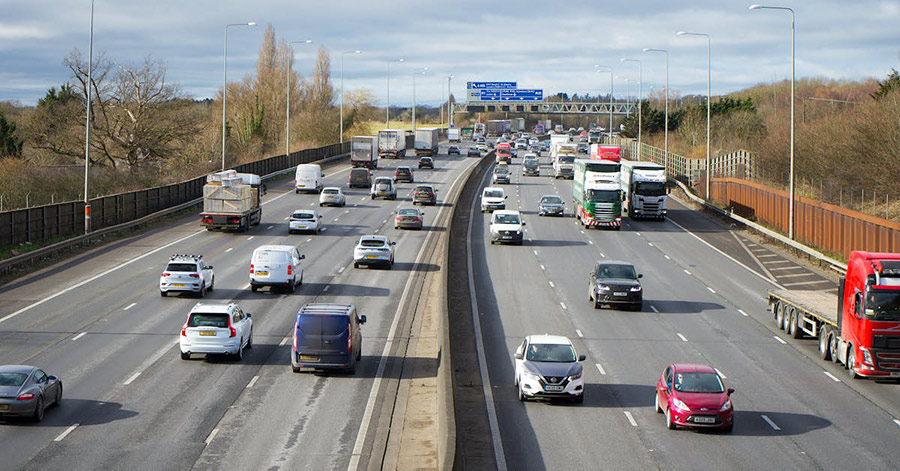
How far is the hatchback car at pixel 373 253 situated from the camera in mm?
45062

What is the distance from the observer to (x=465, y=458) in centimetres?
1925

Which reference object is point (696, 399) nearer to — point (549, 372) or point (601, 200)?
point (549, 372)

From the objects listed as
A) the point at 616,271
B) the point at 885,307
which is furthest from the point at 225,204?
the point at 885,307

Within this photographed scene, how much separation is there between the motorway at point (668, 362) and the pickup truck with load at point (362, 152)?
4214 cm

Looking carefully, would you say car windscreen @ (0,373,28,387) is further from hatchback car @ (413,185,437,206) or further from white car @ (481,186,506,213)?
hatchback car @ (413,185,437,206)

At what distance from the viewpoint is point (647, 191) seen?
6631 cm

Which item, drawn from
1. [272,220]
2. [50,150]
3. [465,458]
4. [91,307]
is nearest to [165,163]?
[50,150]

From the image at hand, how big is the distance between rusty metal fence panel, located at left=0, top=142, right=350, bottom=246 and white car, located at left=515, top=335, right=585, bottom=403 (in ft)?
91.9

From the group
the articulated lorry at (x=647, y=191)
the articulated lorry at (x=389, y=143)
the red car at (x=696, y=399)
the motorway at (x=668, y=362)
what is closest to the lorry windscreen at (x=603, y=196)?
the motorway at (x=668, y=362)

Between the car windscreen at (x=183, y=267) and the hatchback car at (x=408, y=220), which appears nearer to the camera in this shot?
the car windscreen at (x=183, y=267)

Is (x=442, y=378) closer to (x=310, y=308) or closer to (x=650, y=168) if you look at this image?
(x=310, y=308)

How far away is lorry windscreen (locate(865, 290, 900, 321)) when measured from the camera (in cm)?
2680

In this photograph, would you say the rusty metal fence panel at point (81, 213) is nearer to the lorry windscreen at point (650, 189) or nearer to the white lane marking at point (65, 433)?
the white lane marking at point (65, 433)


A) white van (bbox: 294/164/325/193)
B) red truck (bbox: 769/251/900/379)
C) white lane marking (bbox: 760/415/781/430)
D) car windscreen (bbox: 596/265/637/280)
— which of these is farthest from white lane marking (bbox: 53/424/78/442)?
white van (bbox: 294/164/325/193)
